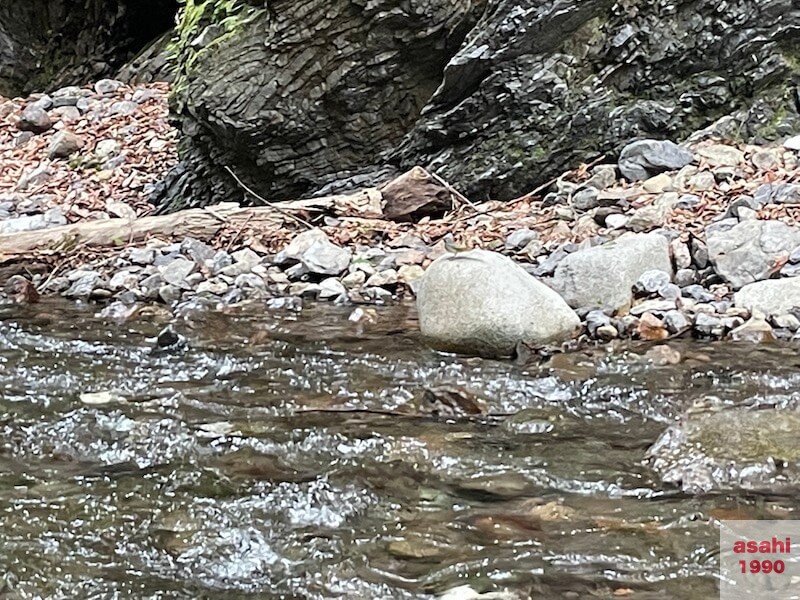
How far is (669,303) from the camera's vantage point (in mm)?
3877

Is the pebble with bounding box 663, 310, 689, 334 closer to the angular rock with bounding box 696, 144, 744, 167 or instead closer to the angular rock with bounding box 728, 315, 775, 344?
the angular rock with bounding box 728, 315, 775, 344

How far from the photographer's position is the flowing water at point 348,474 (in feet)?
6.03

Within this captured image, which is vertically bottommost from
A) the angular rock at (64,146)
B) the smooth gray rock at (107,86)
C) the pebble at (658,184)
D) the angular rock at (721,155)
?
the pebble at (658,184)

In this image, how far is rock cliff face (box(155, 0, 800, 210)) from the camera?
19.1ft

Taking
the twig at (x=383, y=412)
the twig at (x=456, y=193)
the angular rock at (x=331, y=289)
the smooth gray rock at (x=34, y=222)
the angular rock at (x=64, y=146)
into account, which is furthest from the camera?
the angular rock at (x=64, y=146)

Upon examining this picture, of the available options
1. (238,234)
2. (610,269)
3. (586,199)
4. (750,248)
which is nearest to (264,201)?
(238,234)

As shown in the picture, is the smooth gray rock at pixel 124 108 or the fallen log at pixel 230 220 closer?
the fallen log at pixel 230 220

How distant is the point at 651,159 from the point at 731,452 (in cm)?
360

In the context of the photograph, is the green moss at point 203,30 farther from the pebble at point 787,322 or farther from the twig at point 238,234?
the pebble at point 787,322

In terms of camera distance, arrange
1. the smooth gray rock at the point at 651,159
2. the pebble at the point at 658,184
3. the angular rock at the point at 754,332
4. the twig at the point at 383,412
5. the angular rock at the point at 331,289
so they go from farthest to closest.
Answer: the smooth gray rock at the point at 651,159, the pebble at the point at 658,184, the angular rock at the point at 331,289, the angular rock at the point at 754,332, the twig at the point at 383,412

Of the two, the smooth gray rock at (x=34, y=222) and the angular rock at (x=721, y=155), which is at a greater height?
the angular rock at (x=721, y=155)

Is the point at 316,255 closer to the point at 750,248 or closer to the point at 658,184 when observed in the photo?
the point at 658,184

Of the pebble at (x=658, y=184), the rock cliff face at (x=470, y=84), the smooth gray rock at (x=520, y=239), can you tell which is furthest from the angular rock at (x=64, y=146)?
the pebble at (x=658, y=184)

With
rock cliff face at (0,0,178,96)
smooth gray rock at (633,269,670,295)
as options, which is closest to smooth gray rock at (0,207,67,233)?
smooth gray rock at (633,269,670,295)
